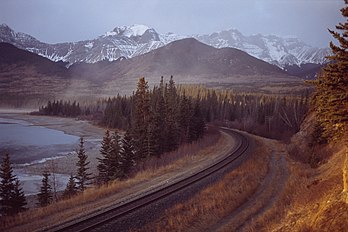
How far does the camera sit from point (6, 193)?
2439cm

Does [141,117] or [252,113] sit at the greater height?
[141,117]

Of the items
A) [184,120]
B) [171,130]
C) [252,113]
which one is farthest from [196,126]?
[252,113]

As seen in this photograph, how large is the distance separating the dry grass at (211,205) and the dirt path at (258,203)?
338 mm

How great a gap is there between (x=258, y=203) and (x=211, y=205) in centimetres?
275

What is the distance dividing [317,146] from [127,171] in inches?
787

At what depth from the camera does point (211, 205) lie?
1642 cm

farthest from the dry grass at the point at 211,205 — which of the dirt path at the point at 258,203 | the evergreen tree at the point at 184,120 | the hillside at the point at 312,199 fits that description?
the evergreen tree at the point at 184,120

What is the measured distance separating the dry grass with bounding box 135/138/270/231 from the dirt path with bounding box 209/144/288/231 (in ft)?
1.11

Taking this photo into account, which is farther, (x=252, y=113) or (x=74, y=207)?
(x=252, y=113)

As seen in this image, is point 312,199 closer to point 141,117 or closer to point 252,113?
point 141,117

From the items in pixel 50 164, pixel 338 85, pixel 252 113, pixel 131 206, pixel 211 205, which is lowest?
pixel 50 164

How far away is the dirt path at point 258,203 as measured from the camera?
46.5 feet

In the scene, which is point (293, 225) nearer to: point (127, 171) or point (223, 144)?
point (127, 171)

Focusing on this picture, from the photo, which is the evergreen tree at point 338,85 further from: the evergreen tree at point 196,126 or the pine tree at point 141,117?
the evergreen tree at point 196,126
